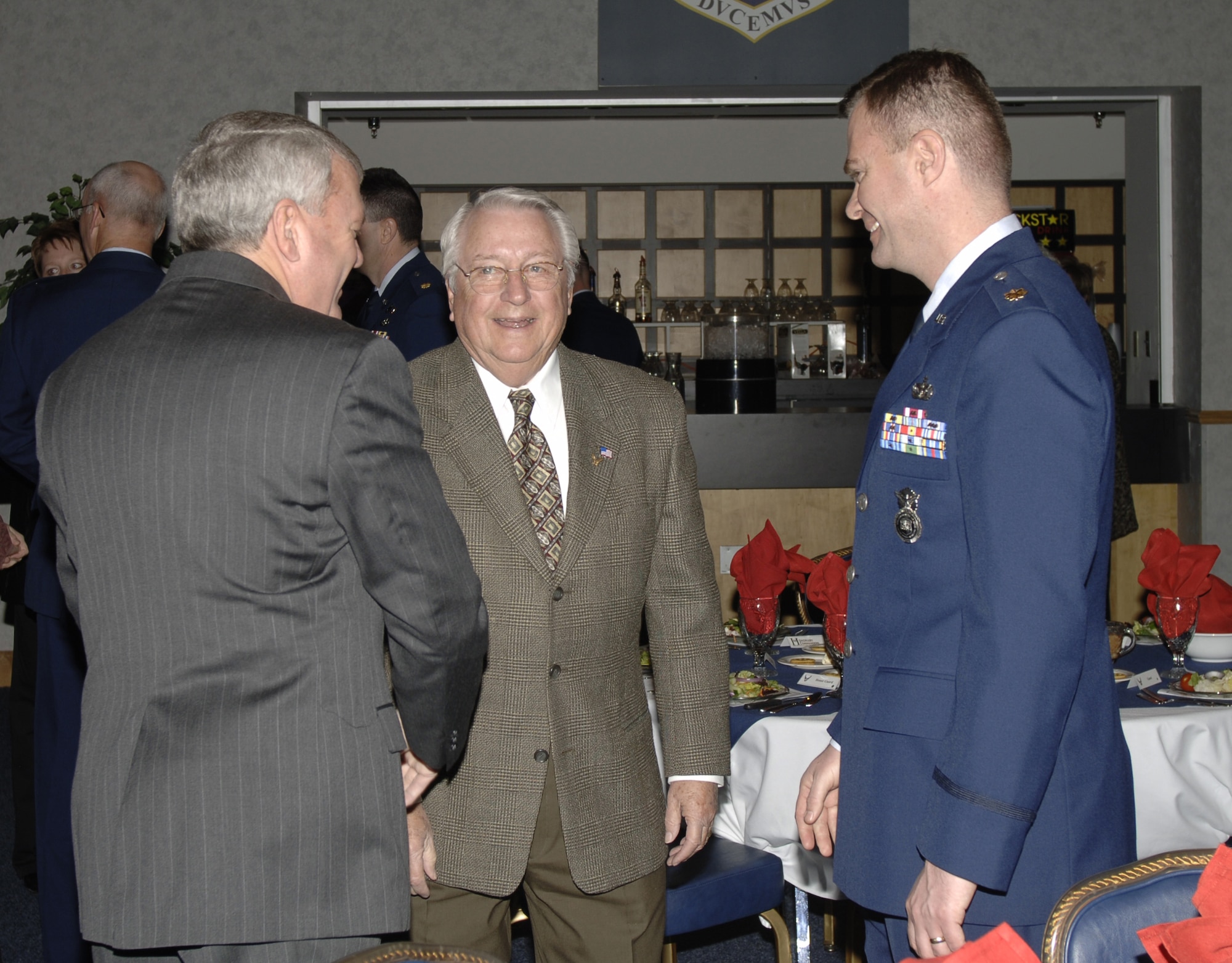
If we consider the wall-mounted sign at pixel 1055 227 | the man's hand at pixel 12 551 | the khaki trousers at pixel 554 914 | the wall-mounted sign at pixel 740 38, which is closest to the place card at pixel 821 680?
the khaki trousers at pixel 554 914

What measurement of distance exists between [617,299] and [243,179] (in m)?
7.24

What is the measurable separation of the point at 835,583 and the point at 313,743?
1.41 meters

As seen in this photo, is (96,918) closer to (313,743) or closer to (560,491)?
(313,743)

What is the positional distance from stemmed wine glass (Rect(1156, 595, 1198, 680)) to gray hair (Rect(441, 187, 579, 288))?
5.23 feet

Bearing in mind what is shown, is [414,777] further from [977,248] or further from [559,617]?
[977,248]

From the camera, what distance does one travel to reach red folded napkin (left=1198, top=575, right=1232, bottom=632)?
2.68m

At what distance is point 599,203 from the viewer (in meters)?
9.13

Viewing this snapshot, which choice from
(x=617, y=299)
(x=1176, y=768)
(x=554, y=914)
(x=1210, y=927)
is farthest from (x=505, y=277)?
(x=617, y=299)

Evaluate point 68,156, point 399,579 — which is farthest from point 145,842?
point 68,156

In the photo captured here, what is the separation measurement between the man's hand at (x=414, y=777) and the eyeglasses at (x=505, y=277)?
73cm

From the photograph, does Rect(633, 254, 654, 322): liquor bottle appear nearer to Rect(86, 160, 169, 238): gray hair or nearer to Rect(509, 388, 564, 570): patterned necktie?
Rect(86, 160, 169, 238): gray hair

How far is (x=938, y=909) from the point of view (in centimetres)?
123

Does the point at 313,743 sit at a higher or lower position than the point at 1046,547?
lower

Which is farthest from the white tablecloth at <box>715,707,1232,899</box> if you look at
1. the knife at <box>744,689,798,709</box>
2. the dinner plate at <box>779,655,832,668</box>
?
the dinner plate at <box>779,655,832,668</box>
